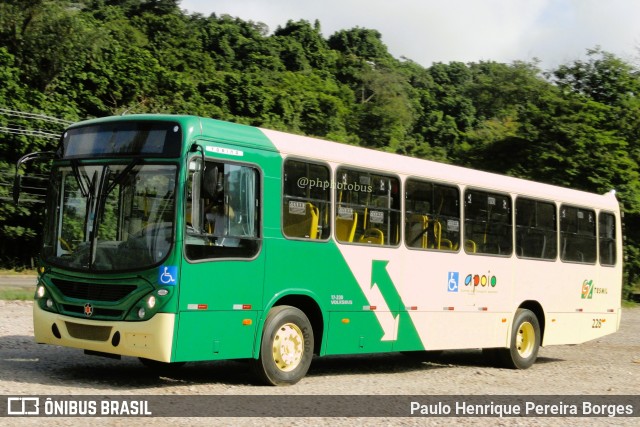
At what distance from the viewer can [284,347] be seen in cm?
1107

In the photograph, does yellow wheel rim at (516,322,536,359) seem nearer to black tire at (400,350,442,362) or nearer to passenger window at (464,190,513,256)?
passenger window at (464,190,513,256)

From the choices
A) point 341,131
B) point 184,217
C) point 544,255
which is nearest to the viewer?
point 184,217

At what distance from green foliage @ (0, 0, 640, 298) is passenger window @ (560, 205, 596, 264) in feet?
58.2

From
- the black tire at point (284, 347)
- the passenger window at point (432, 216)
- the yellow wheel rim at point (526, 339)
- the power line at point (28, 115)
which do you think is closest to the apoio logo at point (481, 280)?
the passenger window at point (432, 216)

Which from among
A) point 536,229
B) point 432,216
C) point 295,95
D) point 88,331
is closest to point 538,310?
point 536,229

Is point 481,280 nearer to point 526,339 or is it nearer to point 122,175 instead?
point 526,339

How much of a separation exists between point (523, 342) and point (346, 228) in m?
5.22

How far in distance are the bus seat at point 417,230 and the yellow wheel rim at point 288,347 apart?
2693 mm

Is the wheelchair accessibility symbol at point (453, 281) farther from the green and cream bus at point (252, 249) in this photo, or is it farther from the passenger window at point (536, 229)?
the passenger window at point (536, 229)

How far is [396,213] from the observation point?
42.5ft

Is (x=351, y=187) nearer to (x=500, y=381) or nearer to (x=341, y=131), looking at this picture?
(x=500, y=381)

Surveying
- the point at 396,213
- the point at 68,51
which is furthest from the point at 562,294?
the point at 68,51

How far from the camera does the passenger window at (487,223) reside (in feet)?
47.5

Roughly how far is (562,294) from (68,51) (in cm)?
3777
